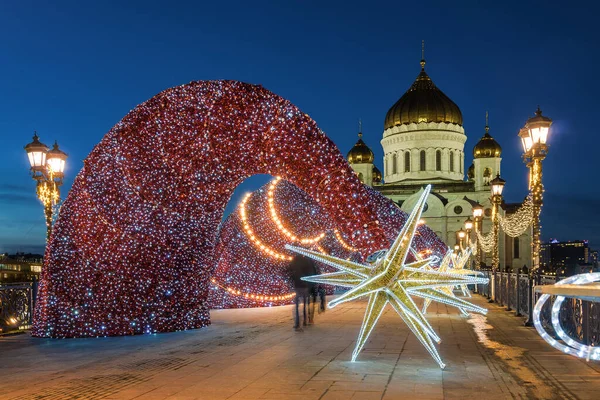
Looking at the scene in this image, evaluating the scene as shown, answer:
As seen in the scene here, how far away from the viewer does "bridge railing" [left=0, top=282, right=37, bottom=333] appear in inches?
491

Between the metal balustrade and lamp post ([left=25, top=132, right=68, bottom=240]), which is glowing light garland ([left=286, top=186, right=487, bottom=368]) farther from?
lamp post ([left=25, top=132, right=68, bottom=240])

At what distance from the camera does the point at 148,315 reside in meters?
10.9

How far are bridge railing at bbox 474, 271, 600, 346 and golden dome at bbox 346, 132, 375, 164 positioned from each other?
1955 inches

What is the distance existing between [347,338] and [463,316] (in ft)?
17.9

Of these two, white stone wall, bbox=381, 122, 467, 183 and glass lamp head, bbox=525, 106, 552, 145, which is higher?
white stone wall, bbox=381, 122, 467, 183

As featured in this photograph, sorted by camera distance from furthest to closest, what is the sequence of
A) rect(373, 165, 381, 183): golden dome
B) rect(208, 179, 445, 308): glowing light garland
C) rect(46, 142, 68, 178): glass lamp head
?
rect(373, 165, 381, 183): golden dome, rect(208, 179, 445, 308): glowing light garland, rect(46, 142, 68, 178): glass lamp head

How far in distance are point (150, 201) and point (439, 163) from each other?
57.9 metres

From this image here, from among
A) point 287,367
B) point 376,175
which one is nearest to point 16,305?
point 287,367

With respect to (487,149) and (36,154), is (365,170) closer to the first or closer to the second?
(487,149)

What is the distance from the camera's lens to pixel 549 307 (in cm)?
1277

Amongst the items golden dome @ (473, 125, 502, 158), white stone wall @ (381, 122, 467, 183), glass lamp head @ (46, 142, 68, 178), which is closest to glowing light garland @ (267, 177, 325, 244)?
glass lamp head @ (46, 142, 68, 178)

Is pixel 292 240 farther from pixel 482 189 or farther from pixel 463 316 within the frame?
pixel 482 189

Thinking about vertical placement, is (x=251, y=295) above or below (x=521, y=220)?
below

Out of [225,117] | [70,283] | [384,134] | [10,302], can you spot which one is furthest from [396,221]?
[384,134]
